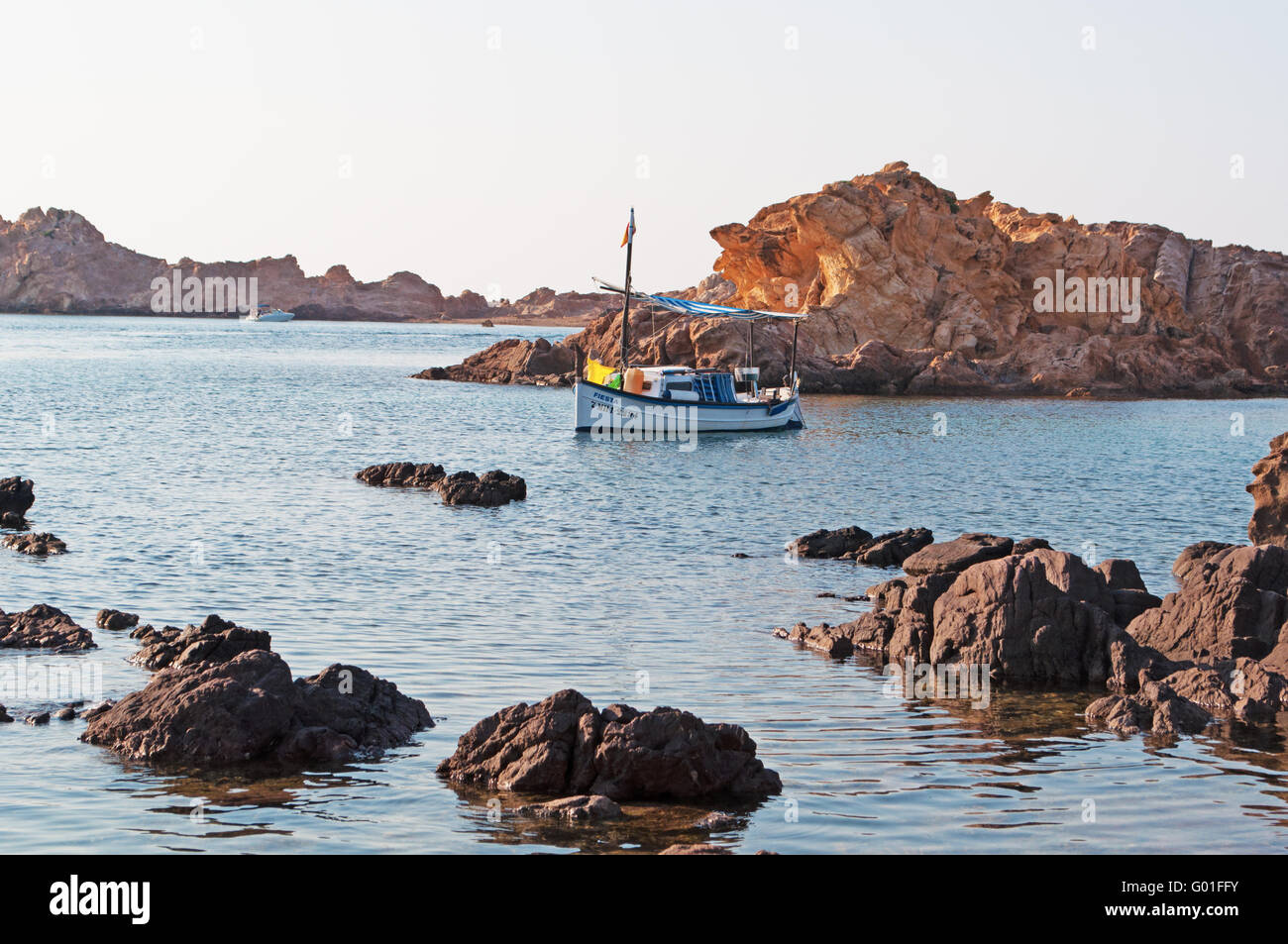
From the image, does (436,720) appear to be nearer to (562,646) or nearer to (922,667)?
(562,646)

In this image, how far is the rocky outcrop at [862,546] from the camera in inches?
942

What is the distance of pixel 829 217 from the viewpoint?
85.9 meters

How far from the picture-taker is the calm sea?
10.3 metres

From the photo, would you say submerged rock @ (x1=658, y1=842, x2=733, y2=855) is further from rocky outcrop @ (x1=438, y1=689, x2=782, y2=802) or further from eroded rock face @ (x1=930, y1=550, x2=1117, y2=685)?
eroded rock face @ (x1=930, y1=550, x2=1117, y2=685)

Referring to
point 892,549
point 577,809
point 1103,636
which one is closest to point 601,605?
point 892,549

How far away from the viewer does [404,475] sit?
3494 centimetres

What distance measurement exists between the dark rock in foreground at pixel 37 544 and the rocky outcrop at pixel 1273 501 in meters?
20.0

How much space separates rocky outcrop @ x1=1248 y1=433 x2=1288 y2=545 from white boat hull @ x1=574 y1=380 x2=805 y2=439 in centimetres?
3137

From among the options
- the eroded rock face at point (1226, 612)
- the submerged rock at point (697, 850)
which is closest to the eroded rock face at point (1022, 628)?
the eroded rock face at point (1226, 612)

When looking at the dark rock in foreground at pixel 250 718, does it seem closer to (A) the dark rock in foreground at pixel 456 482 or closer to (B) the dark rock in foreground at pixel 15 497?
(B) the dark rock in foreground at pixel 15 497

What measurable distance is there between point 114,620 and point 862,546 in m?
13.4

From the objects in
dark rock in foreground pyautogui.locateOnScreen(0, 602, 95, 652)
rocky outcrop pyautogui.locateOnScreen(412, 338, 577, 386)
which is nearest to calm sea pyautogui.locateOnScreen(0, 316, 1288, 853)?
dark rock in foreground pyautogui.locateOnScreen(0, 602, 95, 652)
